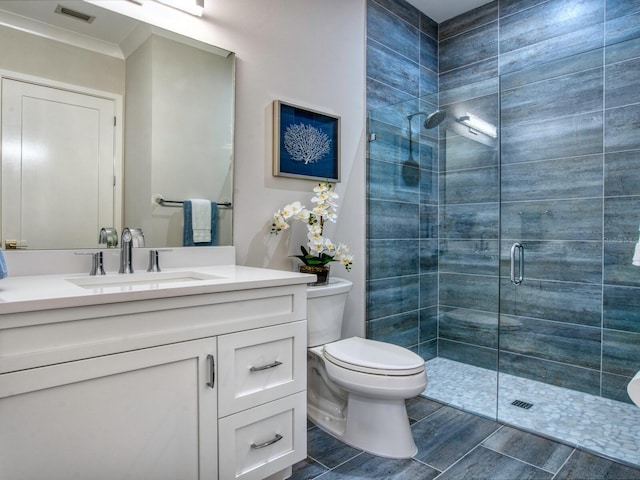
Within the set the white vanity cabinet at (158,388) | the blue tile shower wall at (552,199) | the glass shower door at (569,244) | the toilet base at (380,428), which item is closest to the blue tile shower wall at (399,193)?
the blue tile shower wall at (552,199)

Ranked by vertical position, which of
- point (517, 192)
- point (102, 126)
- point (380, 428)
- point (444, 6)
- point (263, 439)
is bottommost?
point (380, 428)

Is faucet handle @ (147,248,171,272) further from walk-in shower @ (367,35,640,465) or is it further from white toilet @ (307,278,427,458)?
walk-in shower @ (367,35,640,465)

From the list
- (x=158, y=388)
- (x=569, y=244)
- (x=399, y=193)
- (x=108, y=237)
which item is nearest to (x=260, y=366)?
(x=158, y=388)

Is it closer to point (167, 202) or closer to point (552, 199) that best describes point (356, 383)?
point (167, 202)

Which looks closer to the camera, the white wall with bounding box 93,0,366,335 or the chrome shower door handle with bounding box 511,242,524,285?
the white wall with bounding box 93,0,366,335

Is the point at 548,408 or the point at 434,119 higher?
the point at 434,119

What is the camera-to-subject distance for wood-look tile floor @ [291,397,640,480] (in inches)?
62.6

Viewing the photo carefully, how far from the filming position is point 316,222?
2146 mm

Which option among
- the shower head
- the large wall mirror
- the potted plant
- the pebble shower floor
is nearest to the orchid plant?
the potted plant

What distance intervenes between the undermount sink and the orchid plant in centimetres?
58

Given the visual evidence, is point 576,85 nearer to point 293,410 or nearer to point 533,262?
point 533,262

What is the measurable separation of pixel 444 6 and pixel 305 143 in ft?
5.44

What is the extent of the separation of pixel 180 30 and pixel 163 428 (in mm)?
1624

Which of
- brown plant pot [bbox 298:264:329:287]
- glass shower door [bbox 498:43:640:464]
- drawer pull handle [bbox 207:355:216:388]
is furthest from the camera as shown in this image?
glass shower door [bbox 498:43:640:464]
